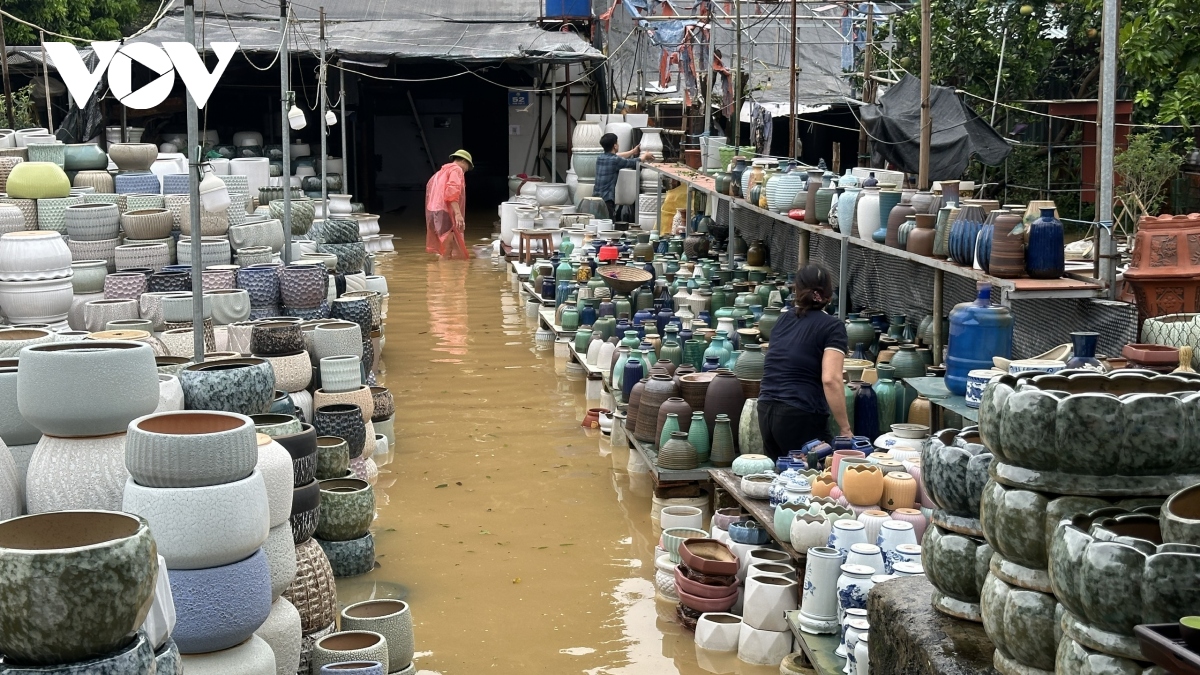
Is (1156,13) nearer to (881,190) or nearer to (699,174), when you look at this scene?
(881,190)

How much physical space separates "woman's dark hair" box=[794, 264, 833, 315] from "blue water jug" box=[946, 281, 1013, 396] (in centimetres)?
56

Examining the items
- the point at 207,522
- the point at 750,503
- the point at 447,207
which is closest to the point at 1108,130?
the point at 750,503

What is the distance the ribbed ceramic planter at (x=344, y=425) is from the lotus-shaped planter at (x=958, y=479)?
159 inches

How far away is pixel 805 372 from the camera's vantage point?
18.5ft

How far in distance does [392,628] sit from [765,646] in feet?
4.47

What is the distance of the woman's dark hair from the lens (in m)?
5.55

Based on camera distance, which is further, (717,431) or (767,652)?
(717,431)

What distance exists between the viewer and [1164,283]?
5.38 m

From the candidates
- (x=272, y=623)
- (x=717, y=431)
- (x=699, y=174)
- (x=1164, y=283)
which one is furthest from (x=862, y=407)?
(x=699, y=174)

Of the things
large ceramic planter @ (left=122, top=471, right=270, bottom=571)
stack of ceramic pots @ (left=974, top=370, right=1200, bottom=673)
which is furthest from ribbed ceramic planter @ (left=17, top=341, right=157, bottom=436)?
stack of ceramic pots @ (left=974, top=370, right=1200, bottom=673)

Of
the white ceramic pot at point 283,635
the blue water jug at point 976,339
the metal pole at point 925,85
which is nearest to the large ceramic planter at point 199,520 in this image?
the white ceramic pot at point 283,635

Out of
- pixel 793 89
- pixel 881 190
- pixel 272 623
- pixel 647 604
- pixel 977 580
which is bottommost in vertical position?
pixel 647 604

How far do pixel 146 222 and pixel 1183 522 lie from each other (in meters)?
7.06

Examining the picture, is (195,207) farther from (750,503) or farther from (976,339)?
(976,339)
